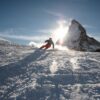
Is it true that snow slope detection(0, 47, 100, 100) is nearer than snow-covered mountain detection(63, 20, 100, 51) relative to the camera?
Yes

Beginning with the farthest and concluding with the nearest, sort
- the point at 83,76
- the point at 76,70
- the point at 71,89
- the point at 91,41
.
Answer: the point at 91,41 < the point at 76,70 < the point at 83,76 < the point at 71,89

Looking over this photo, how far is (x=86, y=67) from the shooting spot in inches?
504

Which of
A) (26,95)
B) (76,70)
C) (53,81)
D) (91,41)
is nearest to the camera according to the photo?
(26,95)

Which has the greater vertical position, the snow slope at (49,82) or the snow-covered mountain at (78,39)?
the snow-covered mountain at (78,39)

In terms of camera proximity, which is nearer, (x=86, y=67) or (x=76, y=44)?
(x=86, y=67)

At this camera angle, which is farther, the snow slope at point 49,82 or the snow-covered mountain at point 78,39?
the snow-covered mountain at point 78,39

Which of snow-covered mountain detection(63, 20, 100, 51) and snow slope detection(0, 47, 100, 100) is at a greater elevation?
snow-covered mountain detection(63, 20, 100, 51)

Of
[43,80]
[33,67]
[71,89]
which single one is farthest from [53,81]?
[33,67]

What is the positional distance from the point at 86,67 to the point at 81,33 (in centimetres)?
11383

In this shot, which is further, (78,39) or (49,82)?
(78,39)

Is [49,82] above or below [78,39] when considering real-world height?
below

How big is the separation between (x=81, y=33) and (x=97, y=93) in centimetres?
11806

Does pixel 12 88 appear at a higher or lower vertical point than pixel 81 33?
lower

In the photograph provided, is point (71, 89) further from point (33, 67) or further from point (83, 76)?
point (33, 67)
